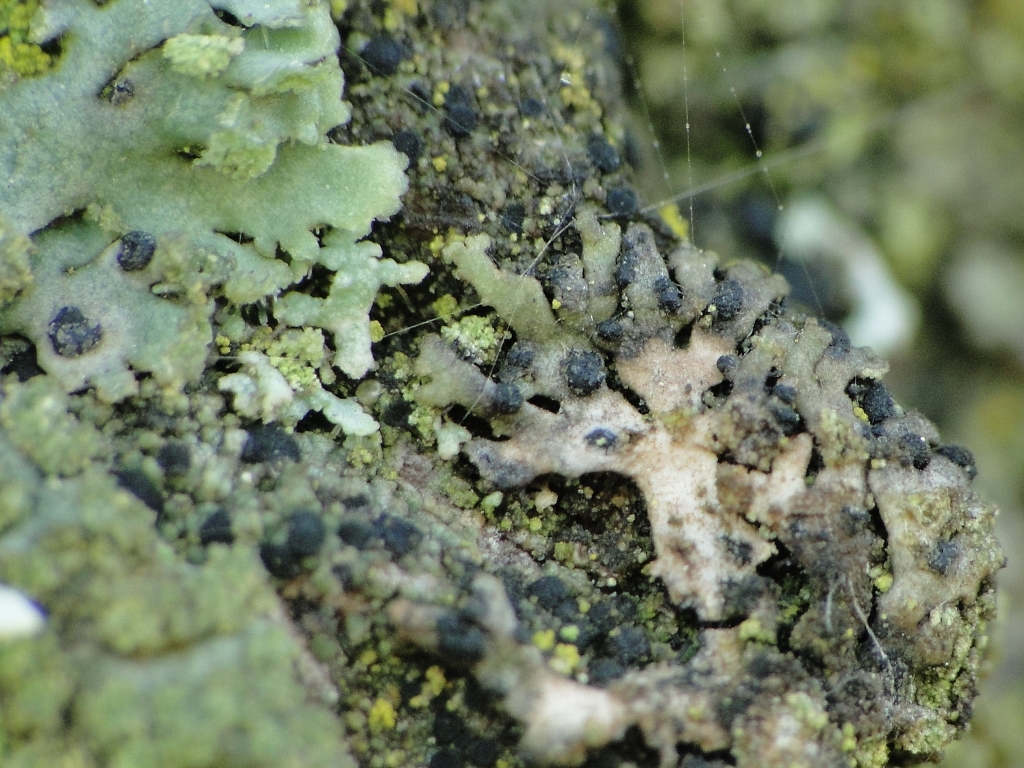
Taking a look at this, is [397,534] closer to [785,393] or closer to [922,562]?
[785,393]

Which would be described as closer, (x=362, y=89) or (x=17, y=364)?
(x=17, y=364)

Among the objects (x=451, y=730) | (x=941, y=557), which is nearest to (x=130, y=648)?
(x=451, y=730)

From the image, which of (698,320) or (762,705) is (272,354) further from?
(762,705)

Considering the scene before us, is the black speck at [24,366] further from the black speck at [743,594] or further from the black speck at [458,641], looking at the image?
the black speck at [743,594]

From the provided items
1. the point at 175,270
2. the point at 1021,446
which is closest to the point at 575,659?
the point at 175,270

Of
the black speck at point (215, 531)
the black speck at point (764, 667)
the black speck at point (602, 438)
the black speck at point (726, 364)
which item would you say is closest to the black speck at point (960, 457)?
the black speck at point (726, 364)

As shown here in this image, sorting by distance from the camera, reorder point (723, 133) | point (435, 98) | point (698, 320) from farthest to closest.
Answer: point (723, 133) < point (435, 98) < point (698, 320)
